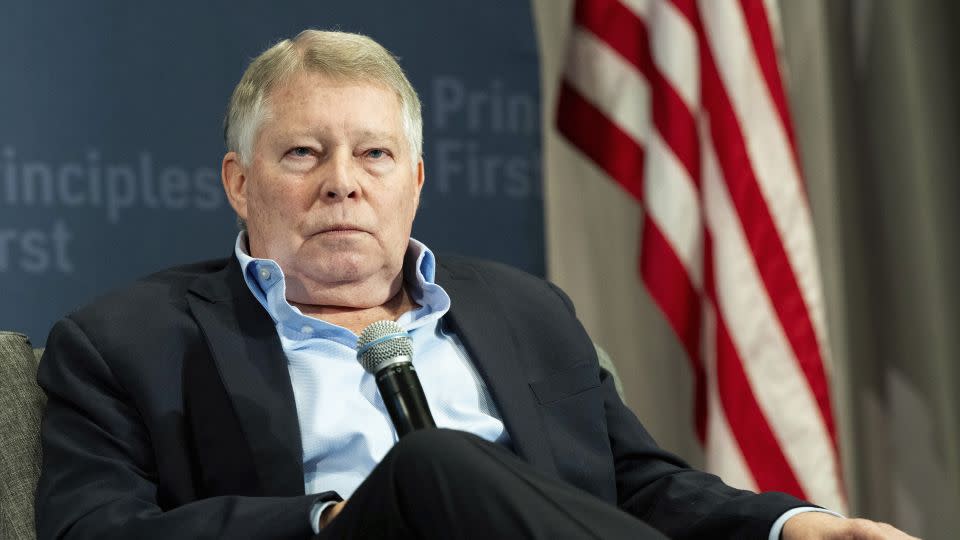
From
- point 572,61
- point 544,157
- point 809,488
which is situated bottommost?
point 809,488

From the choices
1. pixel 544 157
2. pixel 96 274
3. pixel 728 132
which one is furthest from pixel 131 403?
pixel 544 157

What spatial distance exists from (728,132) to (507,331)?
1022 millimetres

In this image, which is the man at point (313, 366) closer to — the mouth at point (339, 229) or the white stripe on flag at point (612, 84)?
the mouth at point (339, 229)

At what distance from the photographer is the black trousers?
118 cm

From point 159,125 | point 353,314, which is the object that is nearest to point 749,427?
point 353,314

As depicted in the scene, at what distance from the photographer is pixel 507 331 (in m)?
1.83

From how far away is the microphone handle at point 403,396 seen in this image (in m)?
1.24

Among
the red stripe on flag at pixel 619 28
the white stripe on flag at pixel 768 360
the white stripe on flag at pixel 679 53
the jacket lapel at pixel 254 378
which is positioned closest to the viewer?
the jacket lapel at pixel 254 378

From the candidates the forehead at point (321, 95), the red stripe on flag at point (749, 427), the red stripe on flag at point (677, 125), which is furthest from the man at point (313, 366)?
the red stripe on flag at point (677, 125)

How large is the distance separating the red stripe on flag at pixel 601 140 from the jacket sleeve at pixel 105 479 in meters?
1.55

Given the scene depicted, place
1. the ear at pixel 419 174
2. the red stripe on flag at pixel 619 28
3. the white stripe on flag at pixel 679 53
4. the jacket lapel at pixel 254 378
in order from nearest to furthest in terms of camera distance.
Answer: the jacket lapel at pixel 254 378, the ear at pixel 419 174, the white stripe on flag at pixel 679 53, the red stripe on flag at pixel 619 28

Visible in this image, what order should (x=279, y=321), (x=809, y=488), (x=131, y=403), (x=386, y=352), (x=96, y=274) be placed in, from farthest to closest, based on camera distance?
1. (x=96, y=274)
2. (x=809, y=488)
3. (x=279, y=321)
4. (x=131, y=403)
5. (x=386, y=352)

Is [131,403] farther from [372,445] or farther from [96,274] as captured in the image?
[96,274]

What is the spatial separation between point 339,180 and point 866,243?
1976 mm
